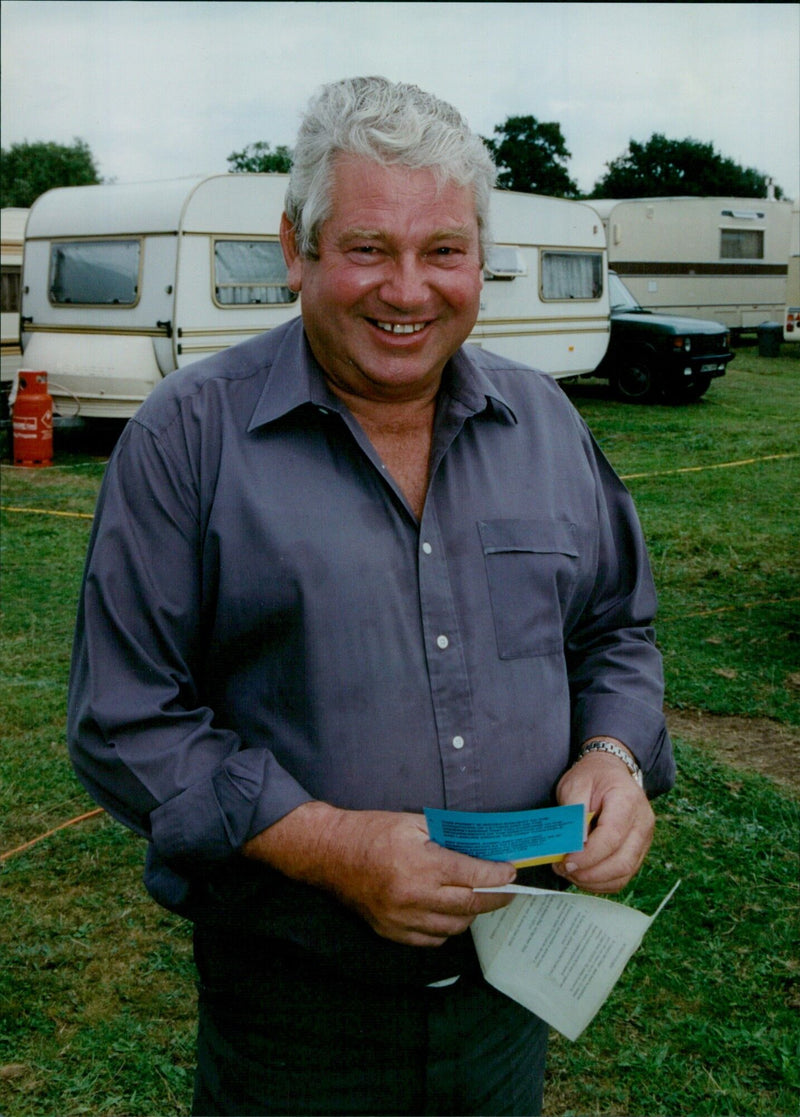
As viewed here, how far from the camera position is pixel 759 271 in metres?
20.5

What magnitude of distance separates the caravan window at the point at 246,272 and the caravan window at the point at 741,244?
11.6 metres

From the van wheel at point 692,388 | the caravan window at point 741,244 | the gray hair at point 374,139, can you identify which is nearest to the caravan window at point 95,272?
the van wheel at point 692,388

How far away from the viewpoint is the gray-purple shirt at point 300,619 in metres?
1.44

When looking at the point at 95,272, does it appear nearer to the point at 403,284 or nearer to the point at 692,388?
the point at 692,388

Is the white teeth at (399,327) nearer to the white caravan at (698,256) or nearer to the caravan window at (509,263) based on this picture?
the caravan window at (509,263)

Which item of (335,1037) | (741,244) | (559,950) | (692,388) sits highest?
(741,244)

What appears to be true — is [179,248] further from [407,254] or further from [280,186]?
[407,254]

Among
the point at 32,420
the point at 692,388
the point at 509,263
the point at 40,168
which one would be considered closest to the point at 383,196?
the point at 32,420

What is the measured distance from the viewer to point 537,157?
167ft

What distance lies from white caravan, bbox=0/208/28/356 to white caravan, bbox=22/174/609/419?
10.4 feet

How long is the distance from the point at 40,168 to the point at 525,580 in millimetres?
49624

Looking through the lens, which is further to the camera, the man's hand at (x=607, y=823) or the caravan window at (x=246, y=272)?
the caravan window at (x=246, y=272)

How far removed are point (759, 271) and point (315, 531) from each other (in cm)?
2082

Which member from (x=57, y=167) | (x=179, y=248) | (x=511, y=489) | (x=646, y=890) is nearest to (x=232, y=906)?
(x=511, y=489)
